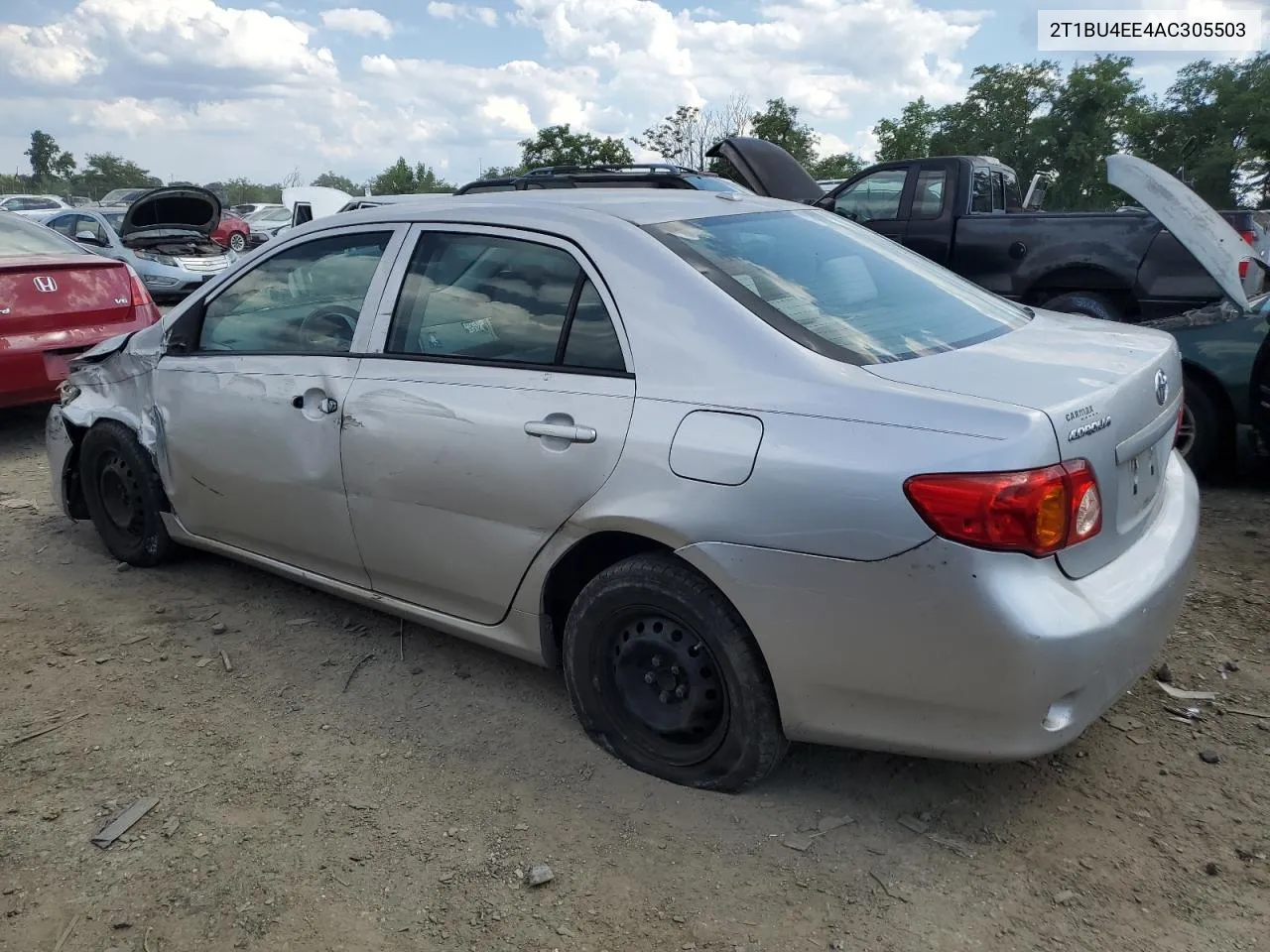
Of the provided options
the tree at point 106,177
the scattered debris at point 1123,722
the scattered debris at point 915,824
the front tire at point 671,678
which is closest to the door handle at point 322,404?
the front tire at point 671,678

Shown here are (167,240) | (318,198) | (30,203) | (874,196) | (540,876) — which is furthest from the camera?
(30,203)

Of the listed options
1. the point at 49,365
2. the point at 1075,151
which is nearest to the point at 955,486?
the point at 49,365

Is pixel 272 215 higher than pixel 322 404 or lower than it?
higher

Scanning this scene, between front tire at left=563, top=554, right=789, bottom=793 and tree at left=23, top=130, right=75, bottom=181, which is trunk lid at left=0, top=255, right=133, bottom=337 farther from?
tree at left=23, top=130, right=75, bottom=181

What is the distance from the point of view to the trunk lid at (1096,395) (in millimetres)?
2283

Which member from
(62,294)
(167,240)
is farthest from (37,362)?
(167,240)

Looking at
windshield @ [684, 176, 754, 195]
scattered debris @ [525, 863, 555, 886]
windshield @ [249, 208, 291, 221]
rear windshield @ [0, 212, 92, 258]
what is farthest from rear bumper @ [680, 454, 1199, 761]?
windshield @ [249, 208, 291, 221]

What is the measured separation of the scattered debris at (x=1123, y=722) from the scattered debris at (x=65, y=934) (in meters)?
2.79

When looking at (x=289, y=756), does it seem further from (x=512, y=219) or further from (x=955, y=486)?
(x=955, y=486)

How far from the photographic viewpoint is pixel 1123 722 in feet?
9.89

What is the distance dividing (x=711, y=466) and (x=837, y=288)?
780mm

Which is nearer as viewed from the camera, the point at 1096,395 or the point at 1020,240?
the point at 1096,395

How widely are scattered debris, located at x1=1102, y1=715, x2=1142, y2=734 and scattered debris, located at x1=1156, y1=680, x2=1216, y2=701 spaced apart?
0.22 m

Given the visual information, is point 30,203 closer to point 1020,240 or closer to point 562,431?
point 1020,240
